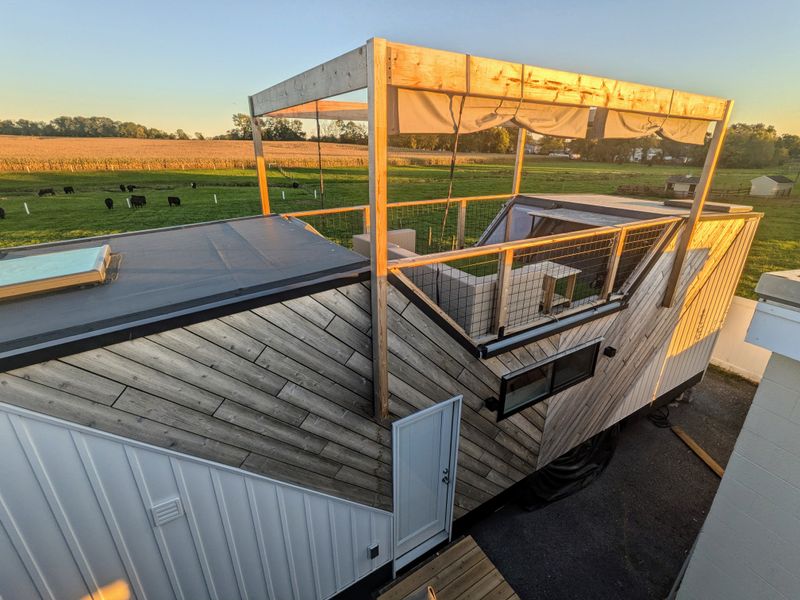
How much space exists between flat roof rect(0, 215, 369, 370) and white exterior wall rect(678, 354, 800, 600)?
2945 mm

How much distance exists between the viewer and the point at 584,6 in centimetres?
736

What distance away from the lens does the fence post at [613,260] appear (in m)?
3.76

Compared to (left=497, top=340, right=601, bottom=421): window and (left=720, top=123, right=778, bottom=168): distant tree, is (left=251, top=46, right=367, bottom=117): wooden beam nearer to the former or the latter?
(left=497, top=340, right=601, bottom=421): window

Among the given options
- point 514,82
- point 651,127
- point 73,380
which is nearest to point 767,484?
point 651,127

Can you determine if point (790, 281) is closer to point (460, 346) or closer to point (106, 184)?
point (460, 346)

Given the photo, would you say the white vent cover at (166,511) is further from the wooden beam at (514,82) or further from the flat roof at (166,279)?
the wooden beam at (514,82)

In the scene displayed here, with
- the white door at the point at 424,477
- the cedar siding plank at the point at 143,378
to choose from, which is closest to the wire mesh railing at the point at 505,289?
the white door at the point at 424,477

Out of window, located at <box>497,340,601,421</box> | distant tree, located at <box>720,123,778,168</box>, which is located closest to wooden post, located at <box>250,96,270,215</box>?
window, located at <box>497,340,601,421</box>

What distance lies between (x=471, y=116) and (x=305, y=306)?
1685 millimetres

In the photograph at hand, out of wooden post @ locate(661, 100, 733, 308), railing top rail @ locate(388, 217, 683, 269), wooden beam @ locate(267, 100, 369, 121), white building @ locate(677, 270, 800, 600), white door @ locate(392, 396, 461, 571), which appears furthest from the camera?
wooden beam @ locate(267, 100, 369, 121)

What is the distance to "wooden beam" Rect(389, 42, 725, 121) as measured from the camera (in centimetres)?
185

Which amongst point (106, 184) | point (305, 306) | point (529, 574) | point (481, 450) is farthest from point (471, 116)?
point (106, 184)

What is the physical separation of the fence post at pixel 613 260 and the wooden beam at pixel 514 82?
119 cm

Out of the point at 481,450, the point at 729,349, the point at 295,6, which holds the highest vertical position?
the point at 295,6
